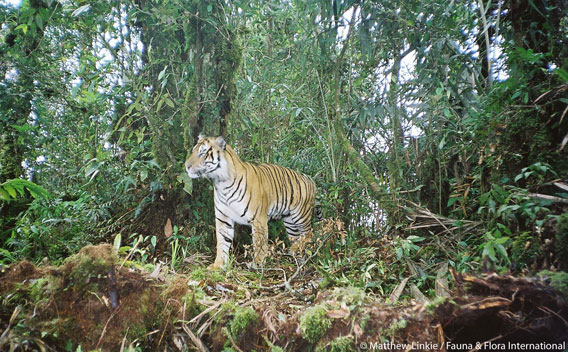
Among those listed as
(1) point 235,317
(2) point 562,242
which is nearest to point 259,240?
(1) point 235,317

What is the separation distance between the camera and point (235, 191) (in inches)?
160

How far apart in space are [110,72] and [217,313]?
3.47m

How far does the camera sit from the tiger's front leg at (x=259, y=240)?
134 inches

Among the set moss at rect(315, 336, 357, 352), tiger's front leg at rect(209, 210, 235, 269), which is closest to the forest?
moss at rect(315, 336, 357, 352)

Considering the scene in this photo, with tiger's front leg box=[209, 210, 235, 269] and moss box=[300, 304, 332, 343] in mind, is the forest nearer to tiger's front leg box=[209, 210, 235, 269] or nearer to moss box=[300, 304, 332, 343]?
moss box=[300, 304, 332, 343]

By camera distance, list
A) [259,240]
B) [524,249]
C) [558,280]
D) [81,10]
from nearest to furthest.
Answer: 1. [558,280]
2. [524,249]
3. [81,10]
4. [259,240]

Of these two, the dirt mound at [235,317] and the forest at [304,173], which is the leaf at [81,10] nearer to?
the forest at [304,173]

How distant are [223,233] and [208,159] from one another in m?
0.85

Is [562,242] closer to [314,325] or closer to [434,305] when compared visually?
[434,305]

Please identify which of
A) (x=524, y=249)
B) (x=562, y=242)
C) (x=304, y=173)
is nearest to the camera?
(x=562, y=242)

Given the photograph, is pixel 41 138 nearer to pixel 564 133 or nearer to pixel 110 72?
pixel 110 72

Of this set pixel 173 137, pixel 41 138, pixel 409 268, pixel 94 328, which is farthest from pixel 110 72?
pixel 409 268

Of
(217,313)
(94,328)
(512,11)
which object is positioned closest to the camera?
(94,328)

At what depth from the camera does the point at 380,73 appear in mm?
4172
